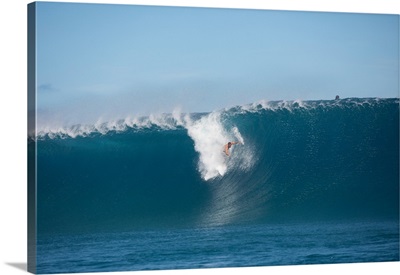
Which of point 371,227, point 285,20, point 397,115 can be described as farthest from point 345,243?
point 285,20

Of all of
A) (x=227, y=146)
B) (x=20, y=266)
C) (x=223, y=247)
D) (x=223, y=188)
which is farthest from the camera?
(x=227, y=146)

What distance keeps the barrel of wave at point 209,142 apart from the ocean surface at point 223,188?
1 centimetres

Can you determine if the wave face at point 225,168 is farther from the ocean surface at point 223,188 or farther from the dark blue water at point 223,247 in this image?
the dark blue water at point 223,247

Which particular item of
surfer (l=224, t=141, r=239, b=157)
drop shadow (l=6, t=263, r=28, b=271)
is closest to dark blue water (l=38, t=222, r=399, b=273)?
drop shadow (l=6, t=263, r=28, b=271)

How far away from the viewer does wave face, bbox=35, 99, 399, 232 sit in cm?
1352

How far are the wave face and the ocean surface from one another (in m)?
0.01

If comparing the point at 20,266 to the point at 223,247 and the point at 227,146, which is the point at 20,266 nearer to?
the point at 223,247

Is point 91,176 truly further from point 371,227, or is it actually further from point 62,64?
point 371,227

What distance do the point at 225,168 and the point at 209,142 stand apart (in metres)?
0.38

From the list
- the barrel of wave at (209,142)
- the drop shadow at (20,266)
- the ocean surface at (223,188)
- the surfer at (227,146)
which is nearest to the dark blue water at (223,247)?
the ocean surface at (223,188)

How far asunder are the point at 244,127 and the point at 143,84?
1.45 metres

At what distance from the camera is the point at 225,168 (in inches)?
559

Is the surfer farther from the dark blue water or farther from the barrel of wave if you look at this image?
the dark blue water

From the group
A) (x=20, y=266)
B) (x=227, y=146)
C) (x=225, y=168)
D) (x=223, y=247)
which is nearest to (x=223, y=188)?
(x=225, y=168)
